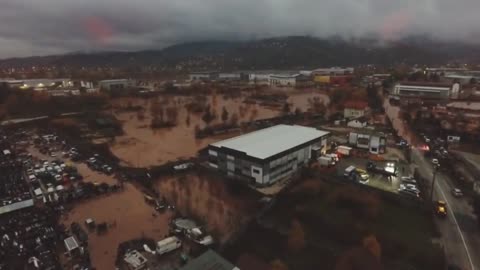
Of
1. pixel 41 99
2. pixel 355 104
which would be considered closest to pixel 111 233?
pixel 355 104

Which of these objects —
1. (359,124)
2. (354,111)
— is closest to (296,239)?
(359,124)

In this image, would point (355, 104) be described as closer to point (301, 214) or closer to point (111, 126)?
point (301, 214)

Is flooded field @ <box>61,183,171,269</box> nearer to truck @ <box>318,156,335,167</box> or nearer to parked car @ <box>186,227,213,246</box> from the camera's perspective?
parked car @ <box>186,227,213,246</box>

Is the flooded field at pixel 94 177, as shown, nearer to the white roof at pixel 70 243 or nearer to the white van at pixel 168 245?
the white roof at pixel 70 243

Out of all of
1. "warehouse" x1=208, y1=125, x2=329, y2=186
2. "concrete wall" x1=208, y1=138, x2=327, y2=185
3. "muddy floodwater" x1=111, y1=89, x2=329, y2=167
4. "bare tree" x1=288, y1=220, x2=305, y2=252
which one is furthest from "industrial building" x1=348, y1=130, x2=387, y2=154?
"muddy floodwater" x1=111, y1=89, x2=329, y2=167

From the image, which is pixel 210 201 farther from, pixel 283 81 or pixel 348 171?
pixel 283 81

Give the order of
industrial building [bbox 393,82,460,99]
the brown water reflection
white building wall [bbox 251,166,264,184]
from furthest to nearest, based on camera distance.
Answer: industrial building [bbox 393,82,460,99] < the brown water reflection < white building wall [bbox 251,166,264,184]

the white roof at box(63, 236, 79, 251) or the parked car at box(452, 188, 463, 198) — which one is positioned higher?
the parked car at box(452, 188, 463, 198)
